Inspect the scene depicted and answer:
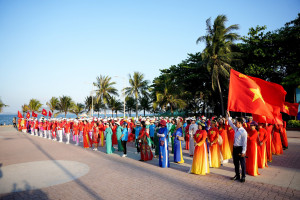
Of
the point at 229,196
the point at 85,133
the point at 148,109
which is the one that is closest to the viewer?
the point at 229,196

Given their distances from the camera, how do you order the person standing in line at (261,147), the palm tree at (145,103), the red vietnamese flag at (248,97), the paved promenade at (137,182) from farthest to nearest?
the palm tree at (145,103), the person standing in line at (261,147), the red vietnamese flag at (248,97), the paved promenade at (137,182)

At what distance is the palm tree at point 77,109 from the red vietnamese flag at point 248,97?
5258 cm

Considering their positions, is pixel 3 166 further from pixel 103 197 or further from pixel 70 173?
pixel 103 197

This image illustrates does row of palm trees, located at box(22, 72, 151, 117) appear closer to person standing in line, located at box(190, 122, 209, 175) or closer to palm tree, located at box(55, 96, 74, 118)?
palm tree, located at box(55, 96, 74, 118)

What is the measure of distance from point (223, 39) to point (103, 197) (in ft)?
97.4

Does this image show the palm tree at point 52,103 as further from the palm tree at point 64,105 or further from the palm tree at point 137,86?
the palm tree at point 137,86

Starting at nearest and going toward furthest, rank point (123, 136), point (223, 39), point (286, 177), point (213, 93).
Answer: point (286, 177) → point (123, 136) → point (223, 39) → point (213, 93)

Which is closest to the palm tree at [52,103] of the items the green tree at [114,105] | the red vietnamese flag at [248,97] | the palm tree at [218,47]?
the green tree at [114,105]

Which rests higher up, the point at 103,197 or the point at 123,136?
the point at 123,136

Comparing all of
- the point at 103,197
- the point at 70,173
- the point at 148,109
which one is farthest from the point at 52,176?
the point at 148,109

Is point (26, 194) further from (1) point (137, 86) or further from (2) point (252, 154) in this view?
(1) point (137, 86)

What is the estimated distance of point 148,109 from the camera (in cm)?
5909

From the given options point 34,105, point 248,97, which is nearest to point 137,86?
point 34,105

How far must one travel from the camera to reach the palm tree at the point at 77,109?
54.1m
